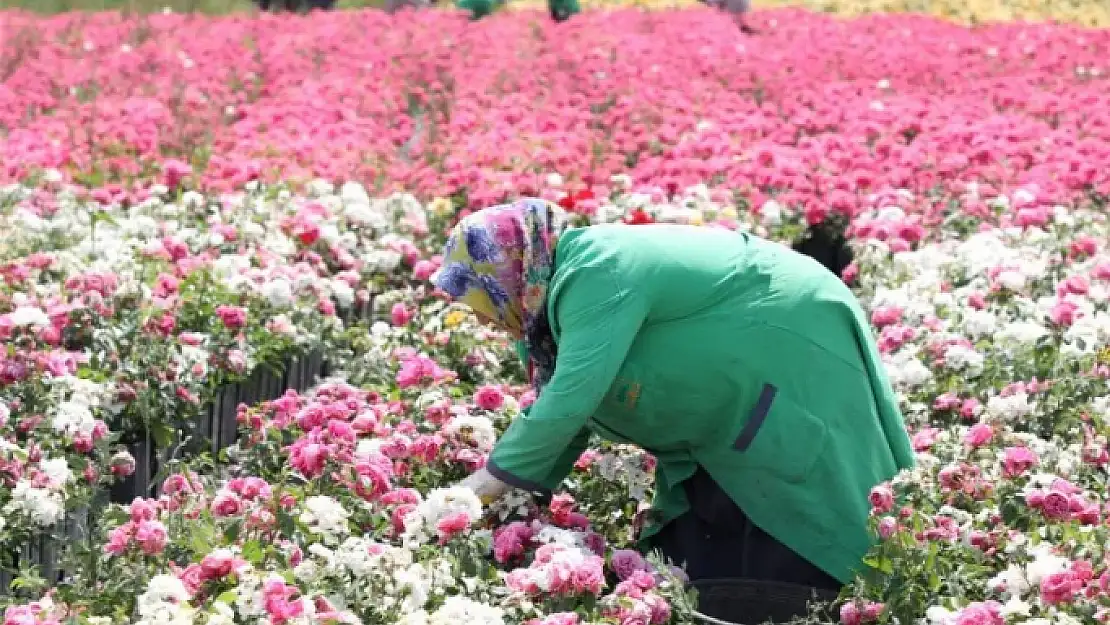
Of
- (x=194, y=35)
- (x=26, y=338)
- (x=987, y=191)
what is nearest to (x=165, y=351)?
(x=26, y=338)

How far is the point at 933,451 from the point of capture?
161 inches

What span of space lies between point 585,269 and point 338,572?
0.79 metres

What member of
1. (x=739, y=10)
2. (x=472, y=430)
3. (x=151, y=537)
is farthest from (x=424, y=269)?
(x=739, y=10)

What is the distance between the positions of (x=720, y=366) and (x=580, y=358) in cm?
36

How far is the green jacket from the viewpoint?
3340mm

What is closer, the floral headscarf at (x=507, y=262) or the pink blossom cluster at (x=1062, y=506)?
the pink blossom cluster at (x=1062, y=506)

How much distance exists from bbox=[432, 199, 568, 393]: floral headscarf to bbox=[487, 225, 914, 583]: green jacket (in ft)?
0.14

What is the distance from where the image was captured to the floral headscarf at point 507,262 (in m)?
3.39

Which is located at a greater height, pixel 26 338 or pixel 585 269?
pixel 585 269

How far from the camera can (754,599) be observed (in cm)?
343

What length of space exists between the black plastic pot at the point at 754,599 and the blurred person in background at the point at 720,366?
2 cm

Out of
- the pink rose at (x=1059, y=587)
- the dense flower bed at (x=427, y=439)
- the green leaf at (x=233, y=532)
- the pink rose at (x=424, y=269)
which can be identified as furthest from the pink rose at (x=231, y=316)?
the pink rose at (x=1059, y=587)

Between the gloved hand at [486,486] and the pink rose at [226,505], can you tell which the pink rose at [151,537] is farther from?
the gloved hand at [486,486]

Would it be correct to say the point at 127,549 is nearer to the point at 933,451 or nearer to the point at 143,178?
the point at 933,451
